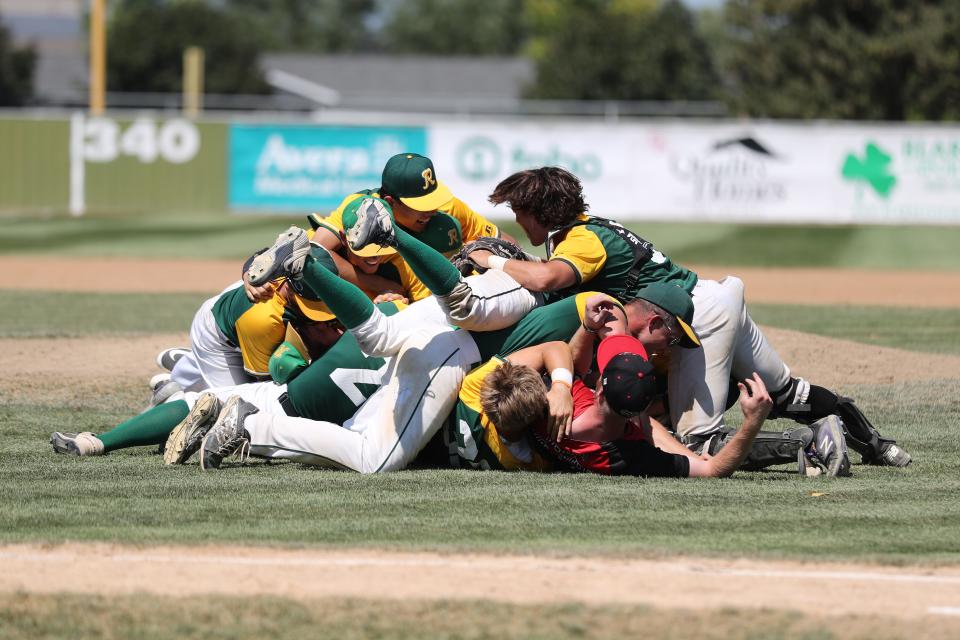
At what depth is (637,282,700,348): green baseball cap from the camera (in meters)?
6.54

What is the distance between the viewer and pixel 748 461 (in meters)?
6.75

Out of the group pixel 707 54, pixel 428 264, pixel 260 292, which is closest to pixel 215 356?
pixel 260 292

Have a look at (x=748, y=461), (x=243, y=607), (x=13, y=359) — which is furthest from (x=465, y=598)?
(x=13, y=359)

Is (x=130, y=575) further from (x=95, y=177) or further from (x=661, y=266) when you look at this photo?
(x=95, y=177)

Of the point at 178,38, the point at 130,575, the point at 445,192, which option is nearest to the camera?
the point at 130,575

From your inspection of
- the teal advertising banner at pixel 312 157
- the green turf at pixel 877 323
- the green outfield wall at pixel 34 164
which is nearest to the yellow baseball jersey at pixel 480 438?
the green turf at pixel 877 323

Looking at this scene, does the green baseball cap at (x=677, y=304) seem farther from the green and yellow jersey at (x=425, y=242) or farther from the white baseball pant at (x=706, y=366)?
the green and yellow jersey at (x=425, y=242)

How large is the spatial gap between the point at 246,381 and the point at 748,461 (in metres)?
2.94

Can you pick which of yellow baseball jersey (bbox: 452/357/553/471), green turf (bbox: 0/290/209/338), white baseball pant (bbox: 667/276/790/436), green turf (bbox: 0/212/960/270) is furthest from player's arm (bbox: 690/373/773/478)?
green turf (bbox: 0/212/960/270)

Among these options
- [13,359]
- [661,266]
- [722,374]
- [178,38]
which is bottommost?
[13,359]

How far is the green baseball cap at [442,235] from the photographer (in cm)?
771

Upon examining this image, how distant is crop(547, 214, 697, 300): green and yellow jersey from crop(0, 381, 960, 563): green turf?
3.43ft

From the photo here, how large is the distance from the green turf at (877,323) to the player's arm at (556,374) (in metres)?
6.07

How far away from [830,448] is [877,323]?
7795 mm
